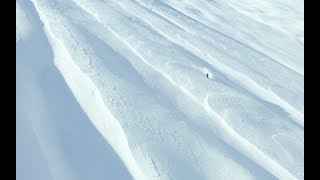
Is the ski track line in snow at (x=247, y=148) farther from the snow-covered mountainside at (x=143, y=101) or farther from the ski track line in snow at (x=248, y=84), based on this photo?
the ski track line in snow at (x=248, y=84)

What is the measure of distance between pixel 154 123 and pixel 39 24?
1.60 meters

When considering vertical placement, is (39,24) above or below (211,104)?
above

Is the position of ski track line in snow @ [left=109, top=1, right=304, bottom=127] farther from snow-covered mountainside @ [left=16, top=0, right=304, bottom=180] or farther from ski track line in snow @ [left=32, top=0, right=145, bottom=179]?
ski track line in snow @ [left=32, top=0, right=145, bottom=179]

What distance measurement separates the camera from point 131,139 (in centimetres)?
235

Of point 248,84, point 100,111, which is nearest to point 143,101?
point 100,111

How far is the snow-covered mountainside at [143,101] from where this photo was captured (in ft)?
7.39

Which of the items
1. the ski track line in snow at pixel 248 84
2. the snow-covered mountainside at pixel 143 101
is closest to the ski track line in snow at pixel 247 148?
the snow-covered mountainside at pixel 143 101

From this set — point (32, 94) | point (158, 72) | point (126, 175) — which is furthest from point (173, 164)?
point (158, 72)

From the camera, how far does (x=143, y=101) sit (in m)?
2.82

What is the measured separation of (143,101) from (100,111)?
0.36m

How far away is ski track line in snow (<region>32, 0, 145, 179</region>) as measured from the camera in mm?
2227

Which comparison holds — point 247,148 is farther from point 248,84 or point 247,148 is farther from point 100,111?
point 248,84

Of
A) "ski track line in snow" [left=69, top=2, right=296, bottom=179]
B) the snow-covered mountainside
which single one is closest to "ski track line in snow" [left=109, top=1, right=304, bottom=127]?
the snow-covered mountainside
